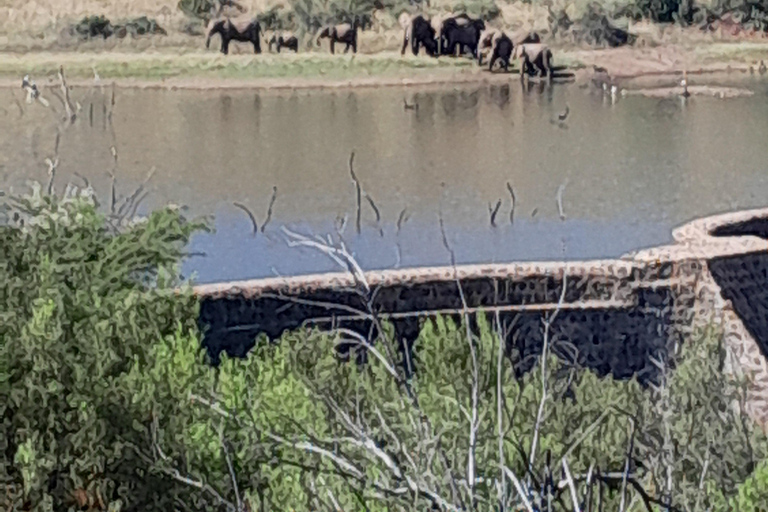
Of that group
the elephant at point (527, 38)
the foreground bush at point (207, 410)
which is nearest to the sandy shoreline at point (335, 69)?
the elephant at point (527, 38)

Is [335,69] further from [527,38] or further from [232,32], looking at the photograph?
[527,38]

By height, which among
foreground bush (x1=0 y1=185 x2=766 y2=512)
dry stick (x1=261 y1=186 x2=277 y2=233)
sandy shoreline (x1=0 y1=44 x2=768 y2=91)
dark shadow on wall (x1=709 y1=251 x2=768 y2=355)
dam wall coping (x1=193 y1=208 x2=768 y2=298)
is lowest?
sandy shoreline (x1=0 y1=44 x2=768 y2=91)

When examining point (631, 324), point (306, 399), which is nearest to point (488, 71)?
point (631, 324)

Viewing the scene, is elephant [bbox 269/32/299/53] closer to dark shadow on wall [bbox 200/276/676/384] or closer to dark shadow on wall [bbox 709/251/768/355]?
dark shadow on wall [bbox 709/251/768/355]

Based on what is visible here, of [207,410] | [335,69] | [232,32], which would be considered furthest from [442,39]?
[207,410]

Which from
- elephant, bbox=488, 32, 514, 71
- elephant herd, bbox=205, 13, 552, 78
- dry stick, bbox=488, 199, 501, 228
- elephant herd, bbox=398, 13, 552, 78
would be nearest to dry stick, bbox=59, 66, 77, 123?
elephant herd, bbox=205, 13, 552, 78

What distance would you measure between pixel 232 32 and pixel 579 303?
27.2m

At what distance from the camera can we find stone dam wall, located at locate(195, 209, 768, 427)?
11211 mm

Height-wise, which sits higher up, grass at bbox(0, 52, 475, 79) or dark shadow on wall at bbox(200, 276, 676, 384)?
dark shadow on wall at bbox(200, 276, 676, 384)

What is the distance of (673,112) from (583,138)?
5.60 metres

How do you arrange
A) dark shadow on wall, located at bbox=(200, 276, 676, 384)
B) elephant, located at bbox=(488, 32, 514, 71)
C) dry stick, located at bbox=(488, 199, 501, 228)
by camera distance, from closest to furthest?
dark shadow on wall, located at bbox=(200, 276, 676, 384)
dry stick, located at bbox=(488, 199, 501, 228)
elephant, located at bbox=(488, 32, 514, 71)

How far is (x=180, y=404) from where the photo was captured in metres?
8.04

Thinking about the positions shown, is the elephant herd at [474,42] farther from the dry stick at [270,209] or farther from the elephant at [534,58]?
the dry stick at [270,209]

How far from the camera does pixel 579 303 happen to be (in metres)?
12.2
